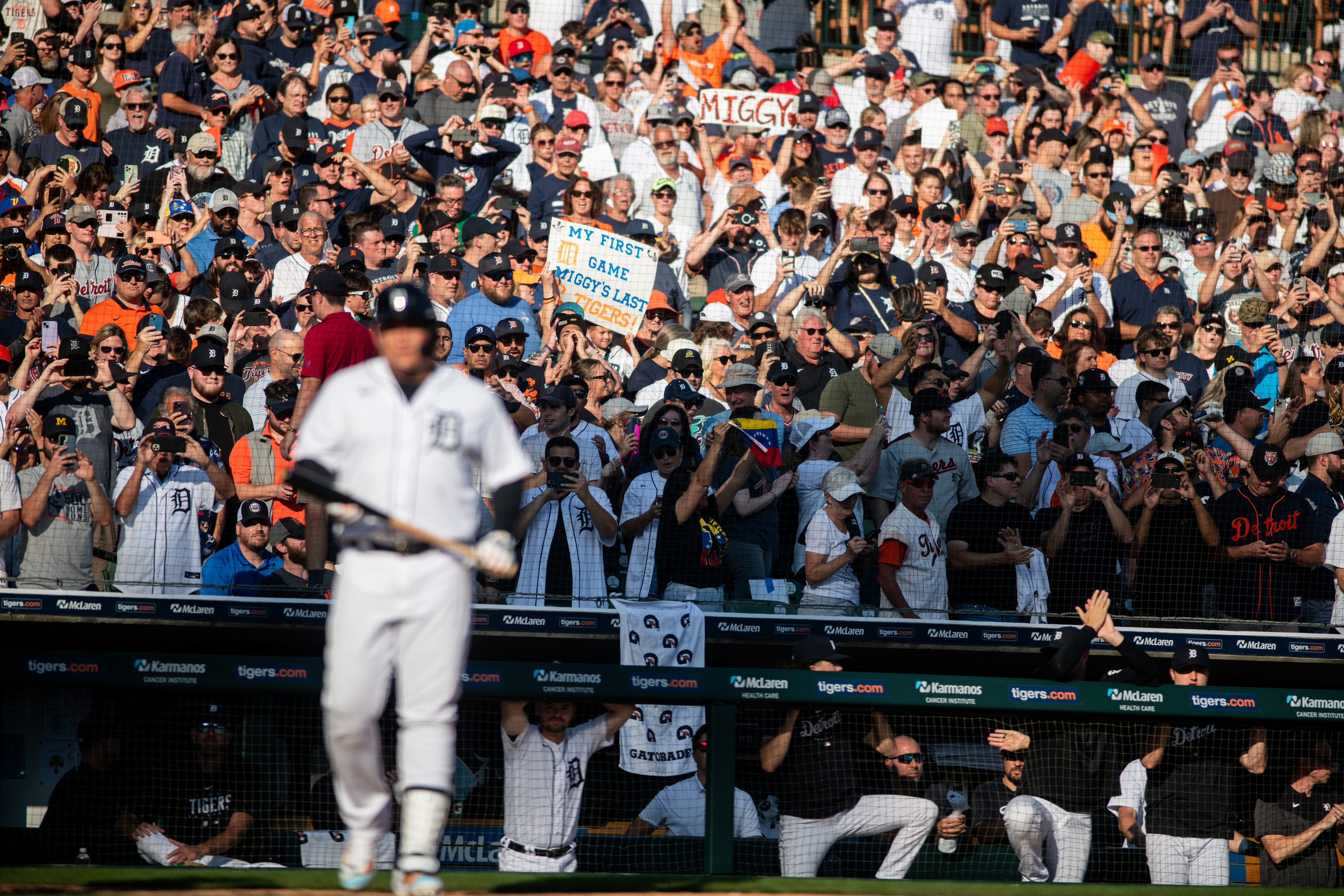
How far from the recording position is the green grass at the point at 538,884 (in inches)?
226

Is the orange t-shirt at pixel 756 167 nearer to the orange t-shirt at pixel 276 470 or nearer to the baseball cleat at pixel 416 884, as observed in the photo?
the orange t-shirt at pixel 276 470

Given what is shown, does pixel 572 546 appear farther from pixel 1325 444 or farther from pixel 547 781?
pixel 1325 444

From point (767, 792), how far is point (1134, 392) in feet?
15.9

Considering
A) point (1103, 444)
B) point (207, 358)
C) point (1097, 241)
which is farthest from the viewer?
point (1097, 241)

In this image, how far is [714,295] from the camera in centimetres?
1084

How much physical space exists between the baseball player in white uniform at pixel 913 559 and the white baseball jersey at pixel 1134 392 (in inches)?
90.4

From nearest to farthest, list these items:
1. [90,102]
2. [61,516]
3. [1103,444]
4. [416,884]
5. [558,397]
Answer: [416,884] < [61,516] < [558,397] < [1103,444] < [90,102]

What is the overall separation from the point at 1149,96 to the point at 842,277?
18.7ft

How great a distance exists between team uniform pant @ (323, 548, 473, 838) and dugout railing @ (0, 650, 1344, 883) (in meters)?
1.73

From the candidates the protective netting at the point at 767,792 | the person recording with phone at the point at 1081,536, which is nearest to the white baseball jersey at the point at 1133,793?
the protective netting at the point at 767,792

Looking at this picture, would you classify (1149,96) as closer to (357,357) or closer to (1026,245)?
(1026,245)

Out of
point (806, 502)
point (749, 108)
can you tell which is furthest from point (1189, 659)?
point (749, 108)

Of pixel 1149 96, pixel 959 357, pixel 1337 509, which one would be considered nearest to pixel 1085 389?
pixel 959 357

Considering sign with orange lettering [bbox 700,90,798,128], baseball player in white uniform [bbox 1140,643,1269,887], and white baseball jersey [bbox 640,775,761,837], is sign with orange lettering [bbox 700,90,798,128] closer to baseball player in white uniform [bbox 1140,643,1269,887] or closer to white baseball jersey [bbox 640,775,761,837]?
baseball player in white uniform [bbox 1140,643,1269,887]
